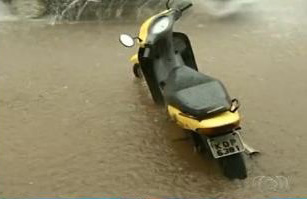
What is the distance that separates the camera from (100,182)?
4578 mm

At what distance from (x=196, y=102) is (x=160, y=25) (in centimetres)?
145

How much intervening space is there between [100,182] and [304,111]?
220cm

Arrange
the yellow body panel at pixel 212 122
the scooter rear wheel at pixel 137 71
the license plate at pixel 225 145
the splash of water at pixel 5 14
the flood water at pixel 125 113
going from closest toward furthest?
1. the yellow body panel at pixel 212 122
2. the license plate at pixel 225 145
3. the flood water at pixel 125 113
4. the scooter rear wheel at pixel 137 71
5. the splash of water at pixel 5 14

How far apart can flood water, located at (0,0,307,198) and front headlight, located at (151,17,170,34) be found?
2.47 feet

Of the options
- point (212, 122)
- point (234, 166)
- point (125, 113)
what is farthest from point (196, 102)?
point (125, 113)

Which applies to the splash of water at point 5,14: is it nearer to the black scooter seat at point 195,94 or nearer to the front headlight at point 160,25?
the front headlight at point 160,25

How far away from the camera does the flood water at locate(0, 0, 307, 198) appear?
4566 millimetres

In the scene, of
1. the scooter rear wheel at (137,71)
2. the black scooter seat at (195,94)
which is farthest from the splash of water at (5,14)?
the black scooter seat at (195,94)

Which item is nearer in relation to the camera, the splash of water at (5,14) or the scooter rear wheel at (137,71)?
the scooter rear wheel at (137,71)

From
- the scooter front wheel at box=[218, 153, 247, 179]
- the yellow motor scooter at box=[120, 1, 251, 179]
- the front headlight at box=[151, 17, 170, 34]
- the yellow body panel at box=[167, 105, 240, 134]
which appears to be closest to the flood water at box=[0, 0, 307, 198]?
the scooter front wheel at box=[218, 153, 247, 179]

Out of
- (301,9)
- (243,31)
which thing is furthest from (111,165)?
(301,9)

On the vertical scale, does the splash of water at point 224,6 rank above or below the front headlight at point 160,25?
below

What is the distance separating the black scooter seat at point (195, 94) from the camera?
434 centimetres

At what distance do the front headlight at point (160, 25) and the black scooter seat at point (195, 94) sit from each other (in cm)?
76
